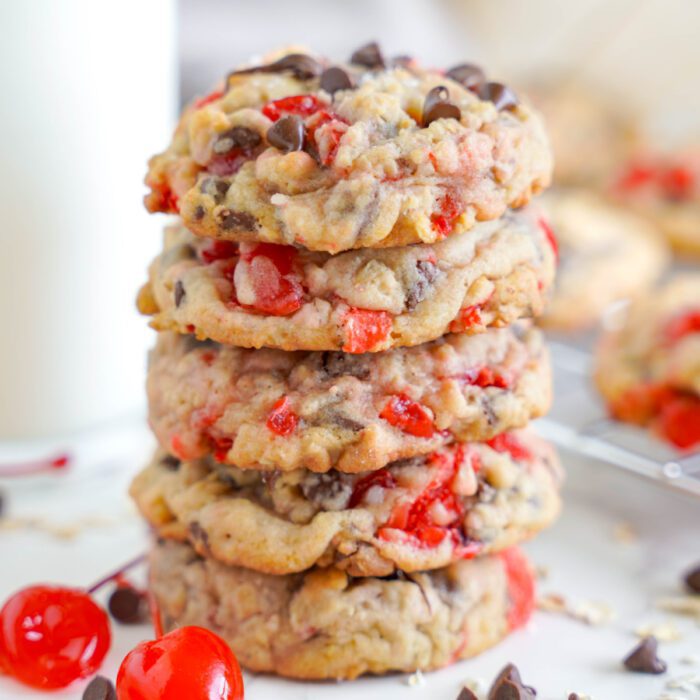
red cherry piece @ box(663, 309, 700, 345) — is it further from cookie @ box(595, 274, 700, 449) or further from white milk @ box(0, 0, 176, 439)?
white milk @ box(0, 0, 176, 439)

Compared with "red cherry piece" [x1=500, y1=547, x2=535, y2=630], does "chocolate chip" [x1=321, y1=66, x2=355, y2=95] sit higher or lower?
higher

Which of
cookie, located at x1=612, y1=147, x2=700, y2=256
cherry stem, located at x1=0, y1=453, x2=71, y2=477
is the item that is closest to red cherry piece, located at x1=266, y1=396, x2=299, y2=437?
cherry stem, located at x1=0, y1=453, x2=71, y2=477

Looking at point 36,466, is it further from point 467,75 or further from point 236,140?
point 467,75

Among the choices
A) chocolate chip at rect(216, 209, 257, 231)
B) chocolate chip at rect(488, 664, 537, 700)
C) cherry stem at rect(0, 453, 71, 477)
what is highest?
chocolate chip at rect(216, 209, 257, 231)

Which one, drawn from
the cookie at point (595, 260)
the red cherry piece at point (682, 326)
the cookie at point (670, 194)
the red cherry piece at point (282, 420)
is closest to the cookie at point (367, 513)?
the red cherry piece at point (282, 420)

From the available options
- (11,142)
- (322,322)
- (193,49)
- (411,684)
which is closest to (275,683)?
(411,684)

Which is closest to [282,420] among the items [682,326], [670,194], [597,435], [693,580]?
[693,580]
